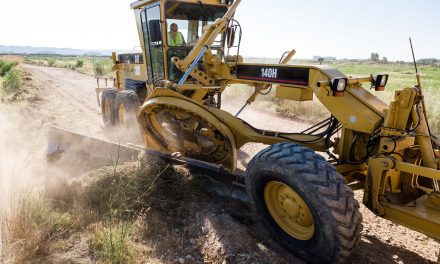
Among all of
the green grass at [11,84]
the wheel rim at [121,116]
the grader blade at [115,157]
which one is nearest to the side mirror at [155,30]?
the grader blade at [115,157]

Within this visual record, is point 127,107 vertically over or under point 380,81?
under

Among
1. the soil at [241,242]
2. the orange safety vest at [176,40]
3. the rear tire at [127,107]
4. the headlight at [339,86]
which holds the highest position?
the orange safety vest at [176,40]

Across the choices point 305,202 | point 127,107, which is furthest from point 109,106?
point 305,202

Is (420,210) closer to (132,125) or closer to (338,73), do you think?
(338,73)

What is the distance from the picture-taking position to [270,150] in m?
3.74

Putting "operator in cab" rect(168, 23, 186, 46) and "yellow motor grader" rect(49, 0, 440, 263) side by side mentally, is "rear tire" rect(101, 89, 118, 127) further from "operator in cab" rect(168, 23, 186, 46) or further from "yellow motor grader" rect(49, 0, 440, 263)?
"yellow motor grader" rect(49, 0, 440, 263)

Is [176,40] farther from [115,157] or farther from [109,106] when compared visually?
[109,106]

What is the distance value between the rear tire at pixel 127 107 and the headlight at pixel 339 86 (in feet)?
14.8

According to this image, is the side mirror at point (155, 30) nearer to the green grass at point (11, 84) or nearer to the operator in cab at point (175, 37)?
Result: the operator in cab at point (175, 37)

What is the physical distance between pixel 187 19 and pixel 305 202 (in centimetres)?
438

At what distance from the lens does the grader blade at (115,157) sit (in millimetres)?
4859

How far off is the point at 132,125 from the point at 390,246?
5.08 m

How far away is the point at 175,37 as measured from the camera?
6.64 m

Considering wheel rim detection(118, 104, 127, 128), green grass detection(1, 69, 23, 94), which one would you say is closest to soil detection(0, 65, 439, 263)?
wheel rim detection(118, 104, 127, 128)
